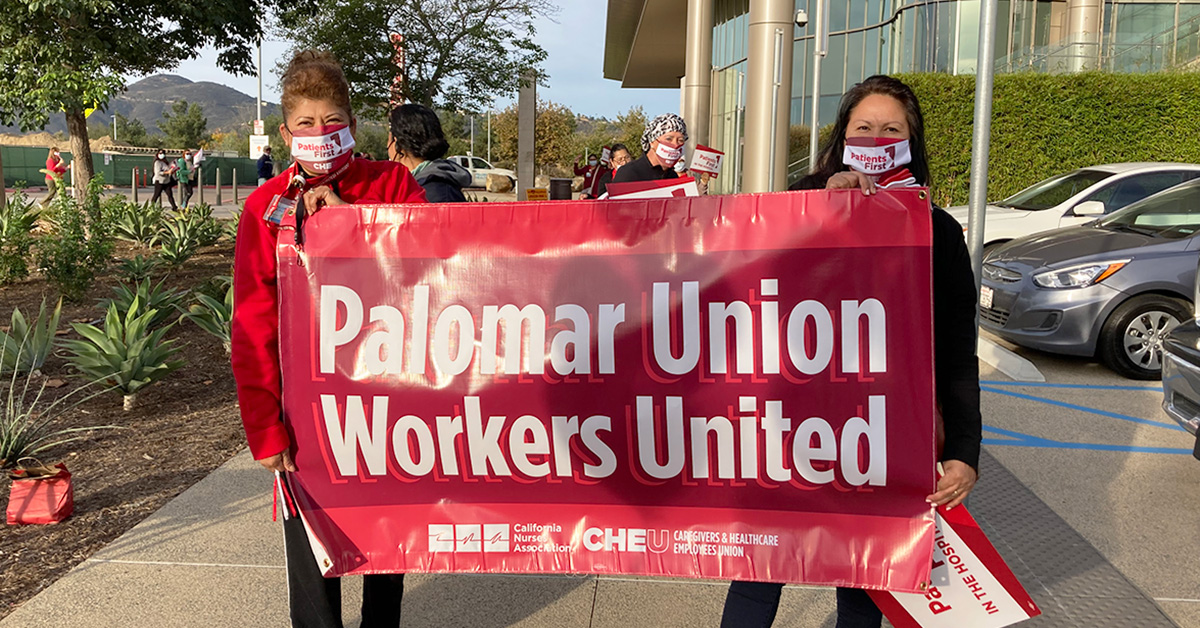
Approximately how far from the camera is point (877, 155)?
256 cm

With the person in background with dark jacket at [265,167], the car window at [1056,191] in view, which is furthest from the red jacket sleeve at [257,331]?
the person in background with dark jacket at [265,167]

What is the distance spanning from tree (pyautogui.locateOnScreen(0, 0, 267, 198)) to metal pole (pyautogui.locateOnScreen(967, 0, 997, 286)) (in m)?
9.70

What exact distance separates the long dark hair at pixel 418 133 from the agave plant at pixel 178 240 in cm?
889

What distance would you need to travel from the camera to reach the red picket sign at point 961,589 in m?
2.48

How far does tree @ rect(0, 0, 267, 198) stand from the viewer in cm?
1170

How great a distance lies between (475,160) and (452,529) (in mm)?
49657

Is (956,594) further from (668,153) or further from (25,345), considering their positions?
(25,345)

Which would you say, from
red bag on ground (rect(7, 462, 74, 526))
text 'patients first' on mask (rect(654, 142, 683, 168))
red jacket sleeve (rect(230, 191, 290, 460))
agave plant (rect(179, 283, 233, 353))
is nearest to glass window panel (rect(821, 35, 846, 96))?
text 'patients first' on mask (rect(654, 142, 683, 168))

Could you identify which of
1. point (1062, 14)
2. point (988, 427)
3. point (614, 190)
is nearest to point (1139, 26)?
point (1062, 14)

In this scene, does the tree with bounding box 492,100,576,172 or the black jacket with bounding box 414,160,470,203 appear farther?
the tree with bounding box 492,100,576,172

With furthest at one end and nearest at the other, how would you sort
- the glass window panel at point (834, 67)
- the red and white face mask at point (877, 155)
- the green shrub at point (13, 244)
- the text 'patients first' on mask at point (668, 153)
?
the glass window panel at point (834, 67)
the green shrub at point (13, 244)
the text 'patients first' on mask at point (668, 153)
the red and white face mask at point (877, 155)

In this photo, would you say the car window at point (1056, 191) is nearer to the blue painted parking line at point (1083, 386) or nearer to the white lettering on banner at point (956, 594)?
the blue painted parking line at point (1083, 386)

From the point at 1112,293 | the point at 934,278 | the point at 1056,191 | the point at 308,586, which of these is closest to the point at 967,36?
the point at 1056,191

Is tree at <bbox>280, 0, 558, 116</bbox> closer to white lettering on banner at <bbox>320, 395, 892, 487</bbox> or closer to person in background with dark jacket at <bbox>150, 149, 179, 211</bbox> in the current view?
person in background with dark jacket at <bbox>150, 149, 179, 211</bbox>
